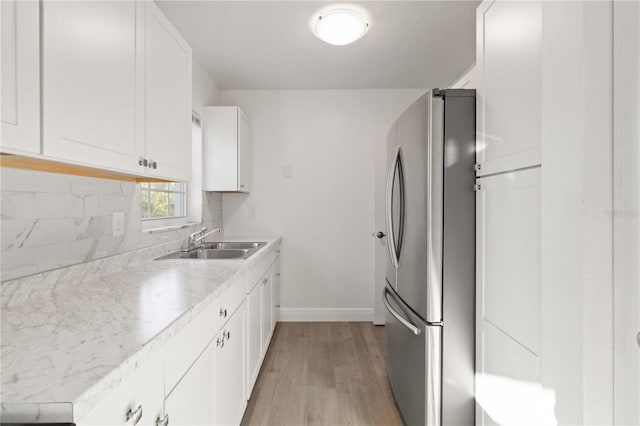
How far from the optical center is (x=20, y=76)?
0.78 m

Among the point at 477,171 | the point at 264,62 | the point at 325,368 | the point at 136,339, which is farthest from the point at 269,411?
the point at 264,62

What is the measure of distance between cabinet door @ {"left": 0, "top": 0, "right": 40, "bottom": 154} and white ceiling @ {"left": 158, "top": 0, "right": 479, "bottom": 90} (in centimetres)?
144

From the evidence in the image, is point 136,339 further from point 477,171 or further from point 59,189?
point 477,171

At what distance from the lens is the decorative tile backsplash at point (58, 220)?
1060 millimetres

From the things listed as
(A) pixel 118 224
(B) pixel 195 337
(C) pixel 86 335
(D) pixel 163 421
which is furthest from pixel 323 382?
(C) pixel 86 335

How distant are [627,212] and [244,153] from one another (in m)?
2.86

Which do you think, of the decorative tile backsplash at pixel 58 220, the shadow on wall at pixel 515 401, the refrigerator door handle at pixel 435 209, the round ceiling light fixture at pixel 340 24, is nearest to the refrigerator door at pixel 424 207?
the refrigerator door handle at pixel 435 209

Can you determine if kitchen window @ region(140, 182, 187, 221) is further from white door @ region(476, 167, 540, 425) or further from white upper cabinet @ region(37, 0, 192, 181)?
white door @ region(476, 167, 540, 425)

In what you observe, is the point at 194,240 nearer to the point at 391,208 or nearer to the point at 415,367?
the point at 391,208

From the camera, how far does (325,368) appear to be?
7.93 feet

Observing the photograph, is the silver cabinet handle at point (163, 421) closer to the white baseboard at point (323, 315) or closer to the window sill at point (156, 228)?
the window sill at point (156, 228)

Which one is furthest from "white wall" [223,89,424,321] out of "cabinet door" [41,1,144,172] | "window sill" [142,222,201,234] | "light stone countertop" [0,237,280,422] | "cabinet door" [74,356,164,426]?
"cabinet door" [74,356,164,426]

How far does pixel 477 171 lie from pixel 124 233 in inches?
73.4

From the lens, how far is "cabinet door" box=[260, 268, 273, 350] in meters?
2.38
